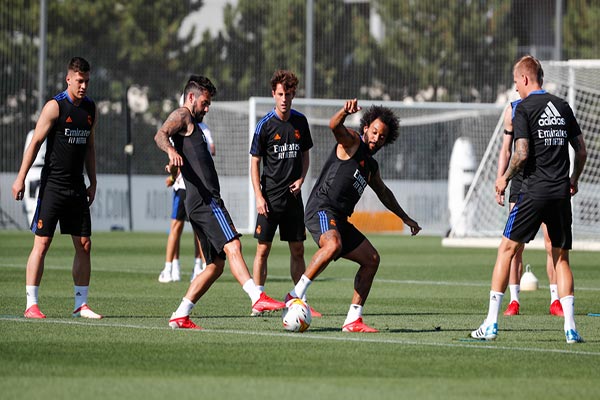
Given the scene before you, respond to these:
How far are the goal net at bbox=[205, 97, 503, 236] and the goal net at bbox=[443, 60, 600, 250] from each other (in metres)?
4.25

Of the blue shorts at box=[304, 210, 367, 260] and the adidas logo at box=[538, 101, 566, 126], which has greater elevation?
the adidas logo at box=[538, 101, 566, 126]

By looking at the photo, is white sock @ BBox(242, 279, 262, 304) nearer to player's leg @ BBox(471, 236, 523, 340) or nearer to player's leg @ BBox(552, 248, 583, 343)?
player's leg @ BBox(471, 236, 523, 340)

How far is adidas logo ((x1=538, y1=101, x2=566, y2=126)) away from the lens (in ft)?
34.3

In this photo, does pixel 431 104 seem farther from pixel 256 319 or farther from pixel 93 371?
pixel 93 371

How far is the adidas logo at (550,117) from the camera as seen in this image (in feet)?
34.3

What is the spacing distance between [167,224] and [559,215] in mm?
26109

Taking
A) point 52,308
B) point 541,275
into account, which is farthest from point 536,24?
point 52,308

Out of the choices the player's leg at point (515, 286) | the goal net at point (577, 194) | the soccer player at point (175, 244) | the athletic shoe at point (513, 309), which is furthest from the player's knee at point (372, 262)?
the goal net at point (577, 194)

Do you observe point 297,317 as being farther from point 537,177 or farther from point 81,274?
point 81,274

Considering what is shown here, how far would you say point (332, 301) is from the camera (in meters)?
14.7

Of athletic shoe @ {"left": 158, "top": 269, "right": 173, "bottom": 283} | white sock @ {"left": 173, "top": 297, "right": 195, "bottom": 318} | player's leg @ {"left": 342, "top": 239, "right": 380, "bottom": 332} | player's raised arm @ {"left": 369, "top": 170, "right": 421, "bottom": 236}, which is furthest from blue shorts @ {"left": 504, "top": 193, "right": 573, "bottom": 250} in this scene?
athletic shoe @ {"left": 158, "top": 269, "right": 173, "bottom": 283}

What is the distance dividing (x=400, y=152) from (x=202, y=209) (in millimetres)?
26494

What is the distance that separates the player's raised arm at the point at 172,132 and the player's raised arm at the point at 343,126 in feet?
4.20

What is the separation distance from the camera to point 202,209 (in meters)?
11.1
